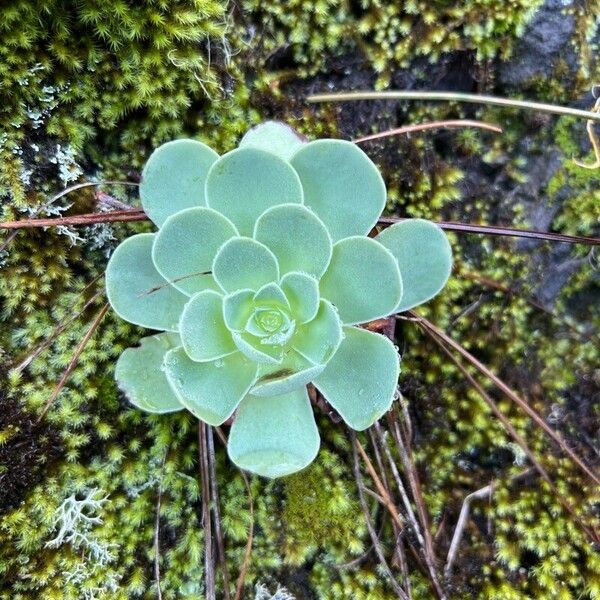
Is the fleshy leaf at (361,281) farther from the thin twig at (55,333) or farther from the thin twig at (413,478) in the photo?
Result: the thin twig at (55,333)

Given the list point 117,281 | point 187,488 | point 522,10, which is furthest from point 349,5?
point 187,488

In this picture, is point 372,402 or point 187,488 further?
point 187,488

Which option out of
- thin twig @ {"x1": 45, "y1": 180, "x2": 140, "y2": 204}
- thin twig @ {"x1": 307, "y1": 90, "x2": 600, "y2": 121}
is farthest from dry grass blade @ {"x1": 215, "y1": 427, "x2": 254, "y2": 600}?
thin twig @ {"x1": 307, "y1": 90, "x2": 600, "y2": 121}

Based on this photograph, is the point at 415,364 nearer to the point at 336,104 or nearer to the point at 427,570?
the point at 427,570

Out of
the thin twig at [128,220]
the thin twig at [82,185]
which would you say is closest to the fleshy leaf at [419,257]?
the thin twig at [128,220]

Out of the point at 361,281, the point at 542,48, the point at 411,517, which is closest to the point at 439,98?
the point at 542,48
